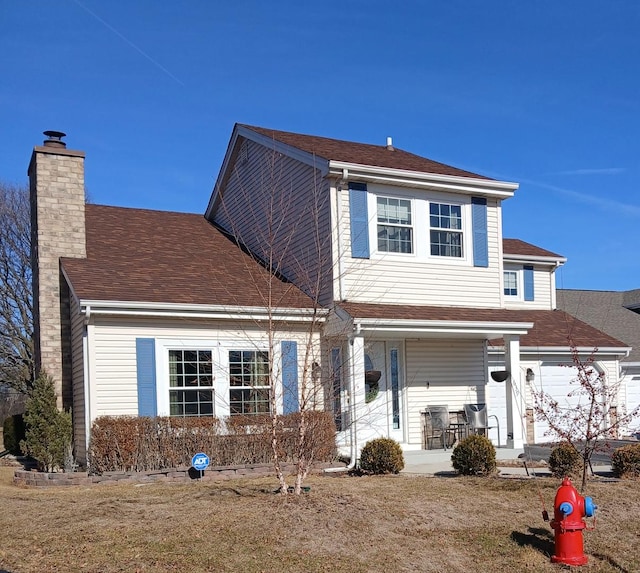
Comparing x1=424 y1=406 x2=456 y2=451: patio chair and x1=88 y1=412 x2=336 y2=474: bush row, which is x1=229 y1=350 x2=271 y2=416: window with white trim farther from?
x1=424 y1=406 x2=456 y2=451: patio chair

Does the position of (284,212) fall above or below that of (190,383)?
above

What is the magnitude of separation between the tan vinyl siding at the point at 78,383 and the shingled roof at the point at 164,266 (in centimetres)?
73

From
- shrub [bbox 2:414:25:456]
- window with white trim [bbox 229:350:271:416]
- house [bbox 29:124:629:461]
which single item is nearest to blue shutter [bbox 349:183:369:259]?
house [bbox 29:124:629:461]

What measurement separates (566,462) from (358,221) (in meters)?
6.13

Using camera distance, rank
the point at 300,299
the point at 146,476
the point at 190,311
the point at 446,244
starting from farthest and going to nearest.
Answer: the point at 446,244 → the point at 300,299 → the point at 190,311 → the point at 146,476

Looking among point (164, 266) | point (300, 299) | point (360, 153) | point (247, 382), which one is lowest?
point (247, 382)

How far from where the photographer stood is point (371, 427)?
573 inches

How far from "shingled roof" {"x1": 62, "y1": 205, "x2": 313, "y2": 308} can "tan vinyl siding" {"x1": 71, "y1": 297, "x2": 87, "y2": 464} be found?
73cm

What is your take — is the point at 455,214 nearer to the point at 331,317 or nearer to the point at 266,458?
the point at 331,317

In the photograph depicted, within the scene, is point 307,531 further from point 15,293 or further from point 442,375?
point 15,293

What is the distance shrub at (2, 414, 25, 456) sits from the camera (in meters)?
16.4

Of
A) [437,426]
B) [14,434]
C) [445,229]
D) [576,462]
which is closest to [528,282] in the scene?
[445,229]

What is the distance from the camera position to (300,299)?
14.7 meters

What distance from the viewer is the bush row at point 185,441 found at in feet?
38.6
